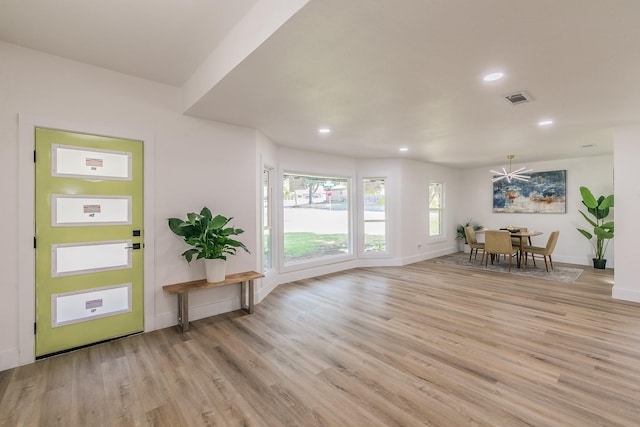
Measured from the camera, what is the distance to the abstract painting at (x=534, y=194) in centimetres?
699

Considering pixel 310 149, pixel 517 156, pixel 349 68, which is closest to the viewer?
pixel 349 68

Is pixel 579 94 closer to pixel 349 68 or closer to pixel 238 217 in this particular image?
pixel 349 68

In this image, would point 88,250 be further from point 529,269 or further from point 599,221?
point 599,221

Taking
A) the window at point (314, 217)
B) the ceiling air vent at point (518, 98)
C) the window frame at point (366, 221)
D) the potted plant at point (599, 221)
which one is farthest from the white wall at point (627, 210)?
the window at point (314, 217)

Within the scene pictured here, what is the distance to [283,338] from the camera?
3033 mm

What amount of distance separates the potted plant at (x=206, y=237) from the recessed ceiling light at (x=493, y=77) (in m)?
2.97

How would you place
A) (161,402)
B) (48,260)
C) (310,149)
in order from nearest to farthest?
(161,402)
(48,260)
(310,149)

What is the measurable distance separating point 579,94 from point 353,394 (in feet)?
11.8

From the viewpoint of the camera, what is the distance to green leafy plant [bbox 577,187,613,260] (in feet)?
19.0

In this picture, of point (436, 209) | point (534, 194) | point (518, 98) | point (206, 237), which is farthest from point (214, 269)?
A: point (534, 194)

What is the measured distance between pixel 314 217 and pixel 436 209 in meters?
3.86

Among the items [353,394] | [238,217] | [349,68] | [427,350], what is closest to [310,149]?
[238,217]

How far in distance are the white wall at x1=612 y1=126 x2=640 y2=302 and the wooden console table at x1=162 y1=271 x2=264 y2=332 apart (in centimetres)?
525

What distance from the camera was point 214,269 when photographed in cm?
341
